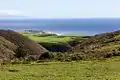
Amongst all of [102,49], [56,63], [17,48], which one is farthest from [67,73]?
[17,48]

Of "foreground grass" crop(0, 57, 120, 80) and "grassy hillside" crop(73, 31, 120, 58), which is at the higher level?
"grassy hillside" crop(73, 31, 120, 58)

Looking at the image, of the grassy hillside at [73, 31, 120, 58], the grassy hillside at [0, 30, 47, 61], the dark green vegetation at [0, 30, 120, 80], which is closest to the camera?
the dark green vegetation at [0, 30, 120, 80]

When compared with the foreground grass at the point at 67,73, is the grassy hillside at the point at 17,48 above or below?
above

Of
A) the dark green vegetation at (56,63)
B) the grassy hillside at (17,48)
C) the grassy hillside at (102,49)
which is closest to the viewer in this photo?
the dark green vegetation at (56,63)

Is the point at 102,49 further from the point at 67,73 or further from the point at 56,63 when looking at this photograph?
the point at 67,73

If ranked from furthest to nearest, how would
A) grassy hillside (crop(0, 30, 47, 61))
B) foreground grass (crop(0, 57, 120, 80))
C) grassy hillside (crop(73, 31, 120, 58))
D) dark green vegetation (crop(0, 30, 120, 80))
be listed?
grassy hillside (crop(0, 30, 47, 61)), grassy hillside (crop(73, 31, 120, 58)), dark green vegetation (crop(0, 30, 120, 80)), foreground grass (crop(0, 57, 120, 80))

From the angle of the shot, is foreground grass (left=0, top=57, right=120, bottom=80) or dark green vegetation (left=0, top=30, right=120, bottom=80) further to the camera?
dark green vegetation (left=0, top=30, right=120, bottom=80)

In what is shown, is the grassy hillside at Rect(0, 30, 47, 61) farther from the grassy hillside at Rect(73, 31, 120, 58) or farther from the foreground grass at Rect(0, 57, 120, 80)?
the foreground grass at Rect(0, 57, 120, 80)

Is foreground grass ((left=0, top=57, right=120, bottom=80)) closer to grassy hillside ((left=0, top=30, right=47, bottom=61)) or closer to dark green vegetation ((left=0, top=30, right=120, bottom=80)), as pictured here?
dark green vegetation ((left=0, top=30, right=120, bottom=80))

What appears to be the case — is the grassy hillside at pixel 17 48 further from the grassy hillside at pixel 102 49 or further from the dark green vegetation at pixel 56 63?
the grassy hillside at pixel 102 49

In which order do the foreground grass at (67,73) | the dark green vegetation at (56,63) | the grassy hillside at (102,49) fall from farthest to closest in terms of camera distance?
the grassy hillside at (102,49) → the dark green vegetation at (56,63) → the foreground grass at (67,73)

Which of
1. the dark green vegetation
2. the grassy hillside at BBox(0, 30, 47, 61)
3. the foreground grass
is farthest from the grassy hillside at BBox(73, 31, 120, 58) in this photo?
the foreground grass

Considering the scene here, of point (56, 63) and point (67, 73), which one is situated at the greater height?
point (56, 63)

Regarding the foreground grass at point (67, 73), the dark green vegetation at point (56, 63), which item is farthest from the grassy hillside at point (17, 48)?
the foreground grass at point (67, 73)
